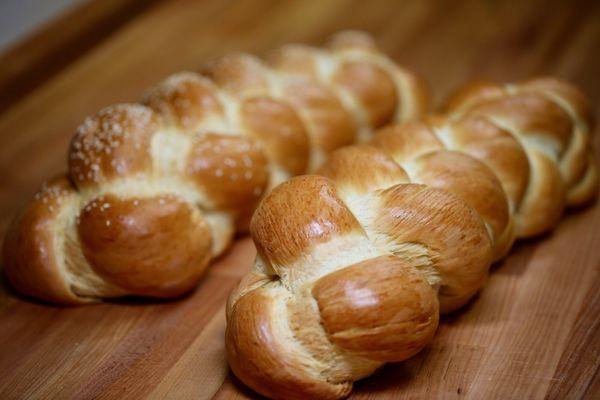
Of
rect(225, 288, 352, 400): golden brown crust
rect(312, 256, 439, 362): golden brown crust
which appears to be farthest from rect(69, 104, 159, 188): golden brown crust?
rect(312, 256, 439, 362): golden brown crust

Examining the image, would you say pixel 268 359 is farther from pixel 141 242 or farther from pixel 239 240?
pixel 239 240

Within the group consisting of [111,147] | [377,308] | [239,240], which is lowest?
[239,240]

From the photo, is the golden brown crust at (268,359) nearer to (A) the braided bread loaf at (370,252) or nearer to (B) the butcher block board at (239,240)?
(A) the braided bread loaf at (370,252)

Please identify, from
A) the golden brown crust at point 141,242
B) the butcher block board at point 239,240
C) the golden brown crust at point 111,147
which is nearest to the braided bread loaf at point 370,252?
the butcher block board at point 239,240

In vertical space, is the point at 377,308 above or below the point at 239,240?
above

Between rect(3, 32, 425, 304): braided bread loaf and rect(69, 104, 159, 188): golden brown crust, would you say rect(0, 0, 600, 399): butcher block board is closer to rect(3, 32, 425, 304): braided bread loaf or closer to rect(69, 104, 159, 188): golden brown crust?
rect(3, 32, 425, 304): braided bread loaf

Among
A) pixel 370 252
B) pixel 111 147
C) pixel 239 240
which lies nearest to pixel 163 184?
pixel 111 147
